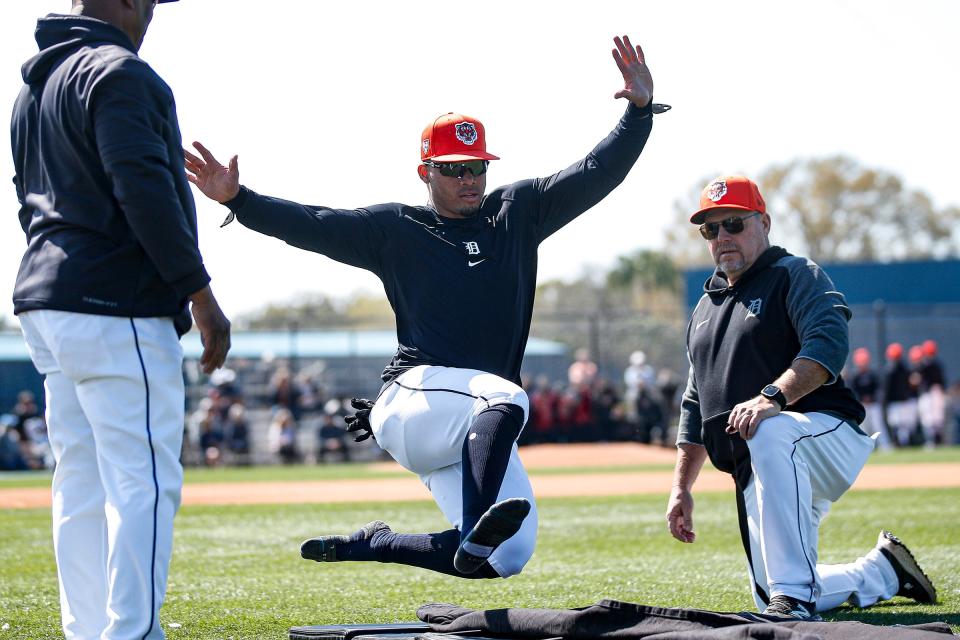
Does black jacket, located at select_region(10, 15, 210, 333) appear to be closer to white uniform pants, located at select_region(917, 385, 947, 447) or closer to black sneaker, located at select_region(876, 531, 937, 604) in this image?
black sneaker, located at select_region(876, 531, 937, 604)

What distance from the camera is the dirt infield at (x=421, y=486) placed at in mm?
13922

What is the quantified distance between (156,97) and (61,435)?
46.3 inches

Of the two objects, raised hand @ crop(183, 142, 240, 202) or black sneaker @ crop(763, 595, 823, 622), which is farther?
raised hand @ crop(183, 142, 240, 202)

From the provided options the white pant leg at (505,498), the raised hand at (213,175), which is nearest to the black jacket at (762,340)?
the white pant leg at (505,498)

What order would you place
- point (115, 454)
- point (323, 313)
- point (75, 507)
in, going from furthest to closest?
1. point (323, 313)
2. point (75, 507)
3. point (115, 454)

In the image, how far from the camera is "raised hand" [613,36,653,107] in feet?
18.5

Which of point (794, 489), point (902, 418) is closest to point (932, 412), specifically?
point (902, 418)

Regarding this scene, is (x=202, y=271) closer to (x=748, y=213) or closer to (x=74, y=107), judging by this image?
(x=74, y=107)

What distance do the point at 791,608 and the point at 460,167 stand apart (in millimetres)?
2324

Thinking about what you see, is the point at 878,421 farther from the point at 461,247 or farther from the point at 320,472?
the point at 461,247

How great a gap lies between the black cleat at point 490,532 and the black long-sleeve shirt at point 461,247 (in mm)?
953

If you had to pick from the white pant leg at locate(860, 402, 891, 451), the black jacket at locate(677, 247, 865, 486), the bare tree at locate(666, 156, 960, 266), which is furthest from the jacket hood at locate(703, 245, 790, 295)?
the bare tree at locate(666, 156, 960, 266)

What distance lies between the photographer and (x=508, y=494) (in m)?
4.99

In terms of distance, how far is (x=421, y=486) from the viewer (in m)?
15.2
